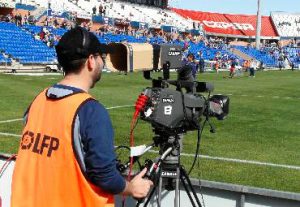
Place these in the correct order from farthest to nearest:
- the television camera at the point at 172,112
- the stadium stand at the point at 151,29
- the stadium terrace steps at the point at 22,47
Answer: the stadium stand at the point at 151,29 → the stadium terrace steps at the point at 22,47 → the television camera at the point at 172,112

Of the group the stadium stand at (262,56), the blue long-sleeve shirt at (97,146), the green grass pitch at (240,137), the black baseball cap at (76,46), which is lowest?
the stadium stand at (262,56)

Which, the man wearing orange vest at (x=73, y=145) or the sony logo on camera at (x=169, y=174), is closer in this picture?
the man wearing orange vest at (x=73, y=145)

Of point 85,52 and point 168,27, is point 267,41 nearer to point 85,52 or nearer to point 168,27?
point 168,27

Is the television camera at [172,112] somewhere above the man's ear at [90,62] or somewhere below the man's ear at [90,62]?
below

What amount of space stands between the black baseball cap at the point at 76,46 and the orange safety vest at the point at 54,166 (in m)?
0.21

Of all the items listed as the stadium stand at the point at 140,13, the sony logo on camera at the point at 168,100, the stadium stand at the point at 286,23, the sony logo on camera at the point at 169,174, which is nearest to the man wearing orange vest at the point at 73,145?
the sony logo on camera at the point at 168,100

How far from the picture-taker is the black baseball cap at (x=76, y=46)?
287cm

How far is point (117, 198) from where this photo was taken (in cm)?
501

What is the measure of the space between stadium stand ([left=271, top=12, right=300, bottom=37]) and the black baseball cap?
8945 centimetres

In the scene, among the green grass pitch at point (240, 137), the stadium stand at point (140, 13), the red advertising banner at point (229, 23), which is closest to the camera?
the green grass pitch at point (240, 137)

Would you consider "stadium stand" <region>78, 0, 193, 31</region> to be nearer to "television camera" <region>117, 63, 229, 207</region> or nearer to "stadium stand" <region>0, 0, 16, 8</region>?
"stadium stand" <region>0, 0, 16, 8</region>

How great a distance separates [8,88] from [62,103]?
17.7 m

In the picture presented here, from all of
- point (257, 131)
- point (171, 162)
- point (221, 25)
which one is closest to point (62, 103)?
point (171, 162)

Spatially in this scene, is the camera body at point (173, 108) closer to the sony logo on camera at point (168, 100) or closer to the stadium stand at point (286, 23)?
the sony logo on camera at point (168, 100)
